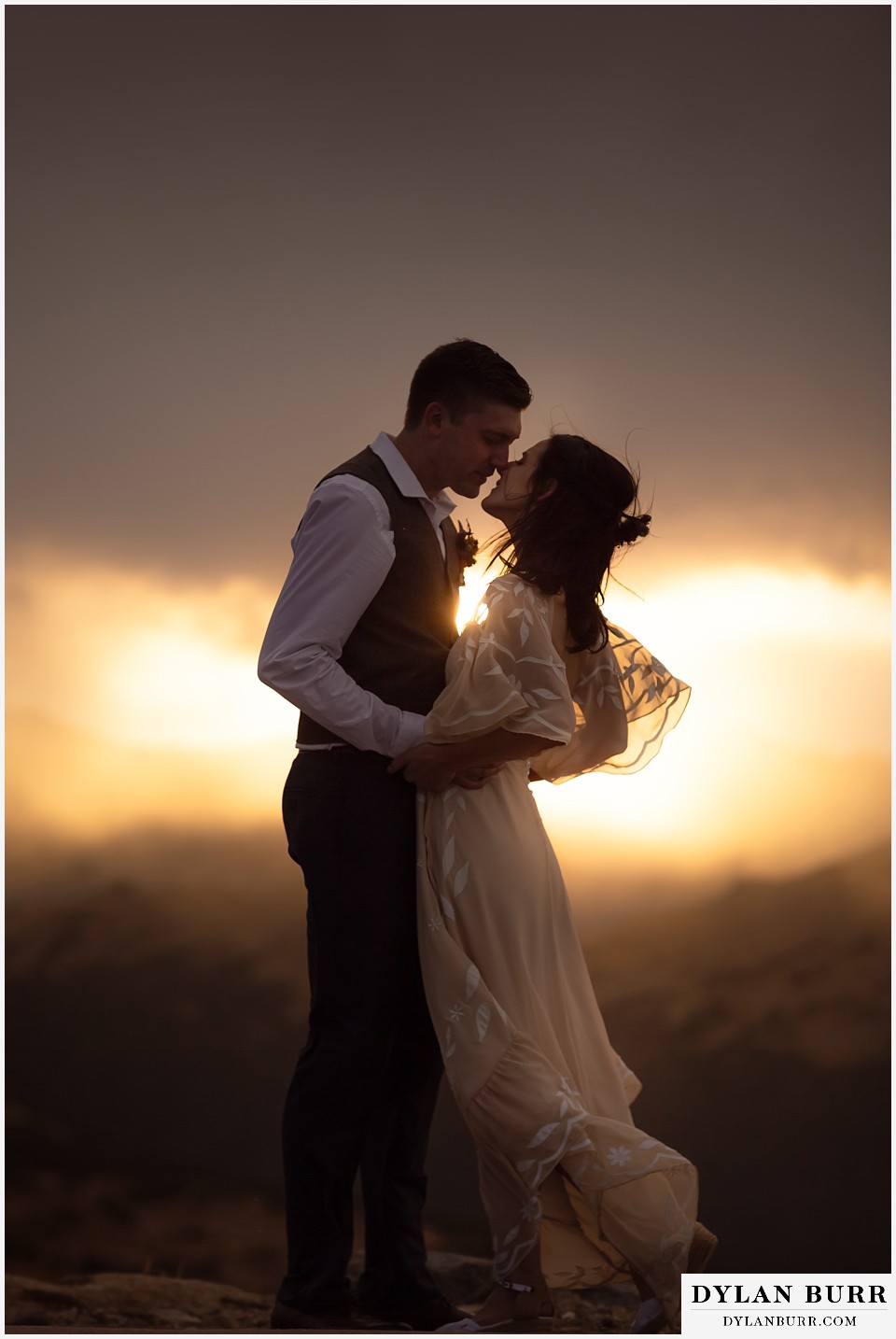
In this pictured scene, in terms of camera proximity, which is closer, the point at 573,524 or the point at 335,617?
the point at 335,617

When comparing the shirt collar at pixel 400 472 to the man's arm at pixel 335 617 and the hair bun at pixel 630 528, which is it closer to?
the man's arm at pixel 335 617

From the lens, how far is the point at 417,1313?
7.41 ft

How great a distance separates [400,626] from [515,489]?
326mm

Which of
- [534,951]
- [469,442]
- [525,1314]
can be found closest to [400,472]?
[469,442]

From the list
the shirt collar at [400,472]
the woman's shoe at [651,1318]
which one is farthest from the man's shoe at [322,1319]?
the shirt collar at [400,472]

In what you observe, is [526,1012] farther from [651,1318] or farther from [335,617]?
[335,617]

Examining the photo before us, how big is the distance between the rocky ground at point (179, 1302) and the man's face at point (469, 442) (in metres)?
1.63

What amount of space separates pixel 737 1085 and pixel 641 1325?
78.0 inches

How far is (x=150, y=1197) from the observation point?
3852mm

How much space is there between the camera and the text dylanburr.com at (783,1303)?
2.18m

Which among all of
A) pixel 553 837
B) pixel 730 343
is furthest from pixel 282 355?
pixel 553 837

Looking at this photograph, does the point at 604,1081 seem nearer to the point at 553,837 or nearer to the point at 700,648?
the point at 553,837

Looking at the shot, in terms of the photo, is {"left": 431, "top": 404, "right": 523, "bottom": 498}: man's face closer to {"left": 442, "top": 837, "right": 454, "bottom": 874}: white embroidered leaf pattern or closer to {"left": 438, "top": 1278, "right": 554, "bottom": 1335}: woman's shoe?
{"left": 442, "top": 837, "right": 454, "bottom": 874}: white embroidered leaf pattern

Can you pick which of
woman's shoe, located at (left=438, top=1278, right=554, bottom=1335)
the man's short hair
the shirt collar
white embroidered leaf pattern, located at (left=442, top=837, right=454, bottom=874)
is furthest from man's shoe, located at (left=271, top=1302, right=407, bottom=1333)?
the man's short hair
